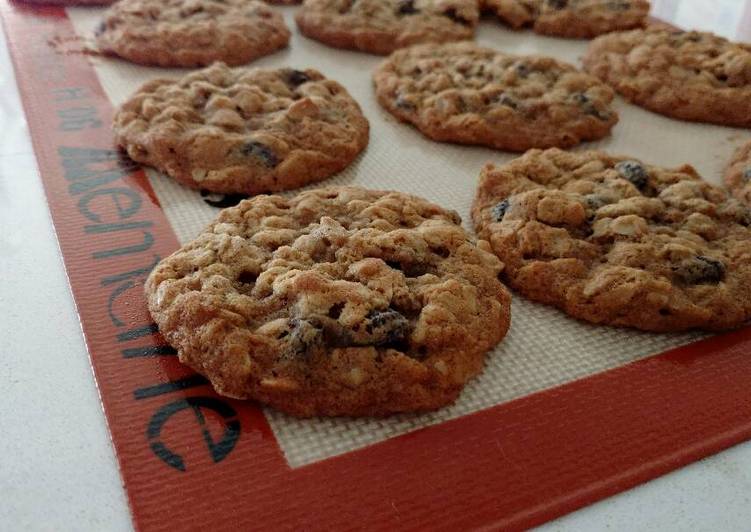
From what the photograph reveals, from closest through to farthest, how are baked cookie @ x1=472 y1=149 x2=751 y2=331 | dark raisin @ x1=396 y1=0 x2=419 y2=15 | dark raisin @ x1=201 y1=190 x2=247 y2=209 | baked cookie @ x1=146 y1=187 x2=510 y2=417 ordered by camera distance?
baked cookie @ x1=146 y1=187 x2=510 y2=417 → baked cookie @ x1=472 y1=149 x2=751 y2=331 → dark raisin @ x1=201 y1=190 x2=247 y2=209 → dark raisin @ x1=396 y1=0 x2=419 y2=15

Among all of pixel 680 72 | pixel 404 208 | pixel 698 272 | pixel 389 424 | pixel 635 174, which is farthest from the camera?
pixel 680 72

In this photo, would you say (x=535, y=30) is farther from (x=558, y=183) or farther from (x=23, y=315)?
(x=23, y=315)

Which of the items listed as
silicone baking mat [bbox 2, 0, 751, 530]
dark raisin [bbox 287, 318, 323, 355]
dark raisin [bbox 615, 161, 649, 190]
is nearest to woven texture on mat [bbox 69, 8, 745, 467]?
silicone baking mat [bbox 2, 0, 751, 530]

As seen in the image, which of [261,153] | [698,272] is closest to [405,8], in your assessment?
[261,153]

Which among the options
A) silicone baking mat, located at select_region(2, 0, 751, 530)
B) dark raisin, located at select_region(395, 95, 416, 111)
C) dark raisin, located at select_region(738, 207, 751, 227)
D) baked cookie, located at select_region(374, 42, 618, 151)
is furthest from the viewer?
dark raisin, located at select_region(395, 95, 416, 111)

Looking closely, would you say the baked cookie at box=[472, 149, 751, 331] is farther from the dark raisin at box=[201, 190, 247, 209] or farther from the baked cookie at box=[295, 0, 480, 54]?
the baked cookie at box=[295, 0, 480, 54]

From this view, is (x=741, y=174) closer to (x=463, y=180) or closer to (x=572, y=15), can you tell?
(x=463, y=180)

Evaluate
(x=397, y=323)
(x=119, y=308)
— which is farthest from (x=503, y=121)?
(x=119, y=308)

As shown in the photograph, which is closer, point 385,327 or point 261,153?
point 385,327
